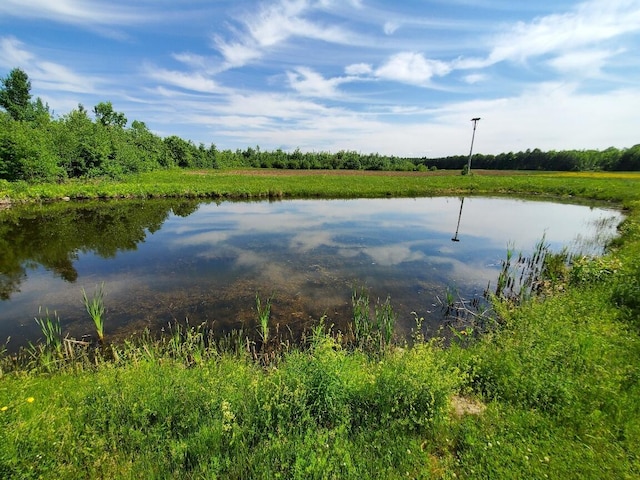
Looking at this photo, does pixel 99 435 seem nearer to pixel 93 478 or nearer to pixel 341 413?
pixel 93 478

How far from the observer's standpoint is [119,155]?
47.5m

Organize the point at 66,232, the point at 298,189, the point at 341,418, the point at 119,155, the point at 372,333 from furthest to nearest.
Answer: the point at 119,155, the point at 298,189, the point at 66,232, the point at 372,333, the point at 341,418

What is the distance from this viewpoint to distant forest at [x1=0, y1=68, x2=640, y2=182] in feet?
106

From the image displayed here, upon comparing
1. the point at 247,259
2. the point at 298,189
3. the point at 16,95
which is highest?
the point at 16,95

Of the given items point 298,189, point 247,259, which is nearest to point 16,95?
point 298,189

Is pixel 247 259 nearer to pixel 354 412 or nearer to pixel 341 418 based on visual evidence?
pixel 354 412

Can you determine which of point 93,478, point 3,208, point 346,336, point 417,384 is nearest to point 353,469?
point 417,384

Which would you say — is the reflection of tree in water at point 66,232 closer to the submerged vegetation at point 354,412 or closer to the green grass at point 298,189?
the green grass at point 298,189

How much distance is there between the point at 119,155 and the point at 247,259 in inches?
1772

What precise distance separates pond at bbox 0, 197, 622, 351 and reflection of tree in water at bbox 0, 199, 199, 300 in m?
0.10

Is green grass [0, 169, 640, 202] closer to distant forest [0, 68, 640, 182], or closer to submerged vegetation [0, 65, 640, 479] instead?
distant forest [0, 68, 640, 182]

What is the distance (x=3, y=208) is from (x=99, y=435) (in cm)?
3289

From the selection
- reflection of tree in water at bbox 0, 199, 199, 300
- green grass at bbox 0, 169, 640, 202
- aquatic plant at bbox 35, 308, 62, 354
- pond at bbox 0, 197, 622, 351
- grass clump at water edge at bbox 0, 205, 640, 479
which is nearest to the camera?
grass clump at water edge at bbox 0, 205, 640, 479

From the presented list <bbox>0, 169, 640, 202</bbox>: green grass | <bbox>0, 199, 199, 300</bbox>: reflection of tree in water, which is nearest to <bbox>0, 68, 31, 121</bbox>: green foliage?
<bbox>0, 169, 640, 202</bbox>: green grass
